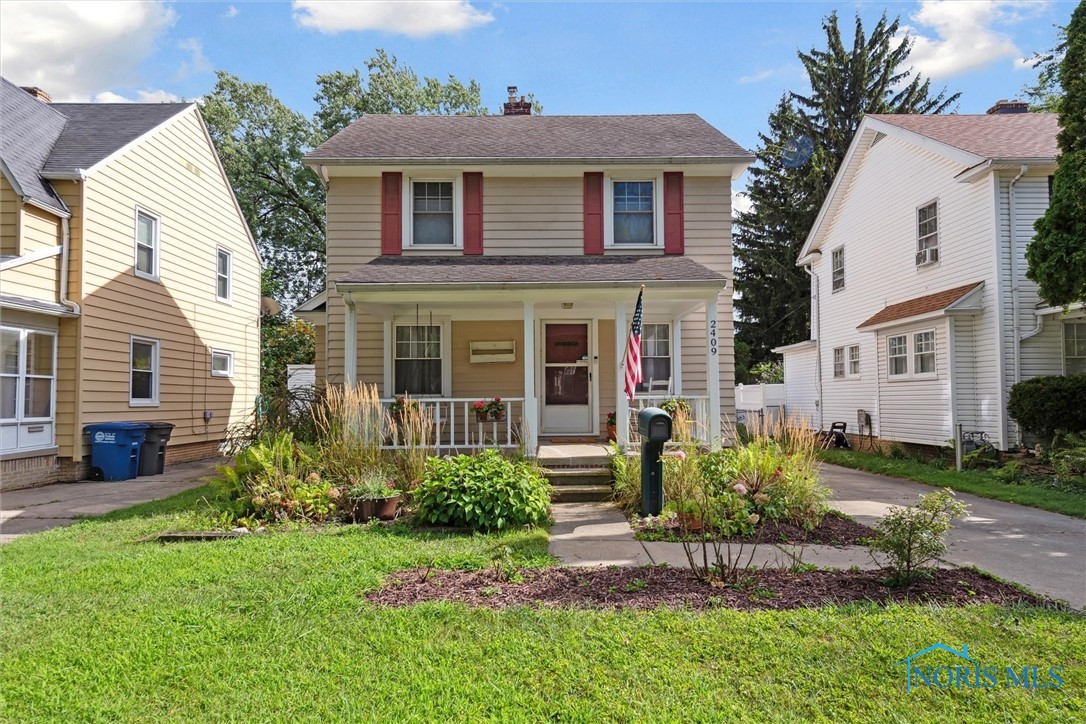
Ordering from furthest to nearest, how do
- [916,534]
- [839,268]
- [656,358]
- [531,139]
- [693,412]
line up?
[839,268], [531,139], [656,358], [693,412], [916,534]

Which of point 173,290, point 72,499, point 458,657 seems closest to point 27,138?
point 173,290

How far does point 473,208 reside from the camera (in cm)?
1095

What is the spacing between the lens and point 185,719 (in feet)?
8.95

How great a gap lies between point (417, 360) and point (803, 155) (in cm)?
2546

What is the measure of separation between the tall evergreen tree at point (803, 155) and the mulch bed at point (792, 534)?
24354mm

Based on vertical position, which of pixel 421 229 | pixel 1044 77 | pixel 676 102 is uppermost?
pixel 1044 77

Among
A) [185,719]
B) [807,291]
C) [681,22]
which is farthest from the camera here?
[807,291]

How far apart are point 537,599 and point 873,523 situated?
14.7ft

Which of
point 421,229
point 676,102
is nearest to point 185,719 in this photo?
point 421,229

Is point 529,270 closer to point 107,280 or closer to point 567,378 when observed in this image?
point 567,378

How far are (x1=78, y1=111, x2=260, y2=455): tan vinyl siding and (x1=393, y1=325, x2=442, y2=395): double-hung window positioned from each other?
5.35 meters

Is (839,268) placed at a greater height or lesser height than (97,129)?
lesser

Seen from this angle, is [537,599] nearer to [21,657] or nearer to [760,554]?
[760,554]

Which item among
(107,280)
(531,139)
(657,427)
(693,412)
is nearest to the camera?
(657,427)
